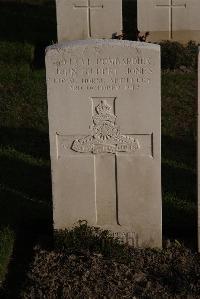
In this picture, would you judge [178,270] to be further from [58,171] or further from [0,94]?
[0,94]

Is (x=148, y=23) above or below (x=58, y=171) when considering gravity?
above

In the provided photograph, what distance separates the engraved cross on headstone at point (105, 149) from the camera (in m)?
5.92

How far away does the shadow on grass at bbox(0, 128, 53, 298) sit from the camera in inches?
247

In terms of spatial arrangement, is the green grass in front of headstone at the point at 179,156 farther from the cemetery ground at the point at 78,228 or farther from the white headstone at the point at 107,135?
the white headstone at the point at 107,135

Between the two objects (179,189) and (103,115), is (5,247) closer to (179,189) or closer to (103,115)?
(103,115)

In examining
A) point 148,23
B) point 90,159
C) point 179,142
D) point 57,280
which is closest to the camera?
point 57,280

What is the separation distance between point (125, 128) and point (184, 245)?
115 cm

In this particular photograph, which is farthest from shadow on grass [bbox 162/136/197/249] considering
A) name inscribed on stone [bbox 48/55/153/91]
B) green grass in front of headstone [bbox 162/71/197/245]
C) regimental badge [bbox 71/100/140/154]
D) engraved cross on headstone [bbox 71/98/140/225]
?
name inscribed on stone [bbox 48/55/153/91]

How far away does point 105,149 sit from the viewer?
6059mm

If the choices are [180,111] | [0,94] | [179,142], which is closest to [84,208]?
[179,142]

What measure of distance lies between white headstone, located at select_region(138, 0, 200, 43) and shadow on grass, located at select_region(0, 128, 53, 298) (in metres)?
4.20

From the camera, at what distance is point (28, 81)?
1145 cm

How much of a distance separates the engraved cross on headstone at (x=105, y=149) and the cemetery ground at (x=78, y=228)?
225 millimetres

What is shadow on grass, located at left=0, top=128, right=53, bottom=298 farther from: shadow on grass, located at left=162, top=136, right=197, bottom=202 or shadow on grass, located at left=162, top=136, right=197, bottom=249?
shadow on grass, located at left=162, top=136, right=197, bottom=202
